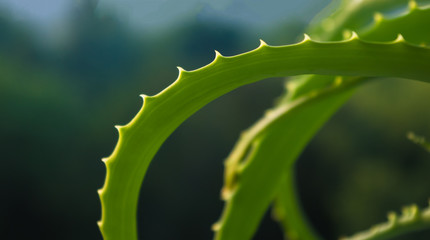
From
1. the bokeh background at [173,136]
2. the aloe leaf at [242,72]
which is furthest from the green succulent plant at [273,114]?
the bokeh background at [173,136]

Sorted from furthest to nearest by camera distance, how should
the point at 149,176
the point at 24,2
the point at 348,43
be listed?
the point at 149,176 → the point at 24,2 → the point at 348,43

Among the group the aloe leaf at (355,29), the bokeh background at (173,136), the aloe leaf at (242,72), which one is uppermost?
the bokeh background at (173,136)

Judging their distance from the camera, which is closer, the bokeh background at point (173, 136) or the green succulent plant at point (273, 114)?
the green succulent plant at point (273, 114)

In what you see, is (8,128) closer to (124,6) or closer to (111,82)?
(111,82)

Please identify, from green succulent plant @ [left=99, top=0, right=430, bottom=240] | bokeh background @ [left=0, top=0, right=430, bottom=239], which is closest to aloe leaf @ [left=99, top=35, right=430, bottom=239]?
green succulent plant @ [left=99, top=0, right=430, bottom=240]

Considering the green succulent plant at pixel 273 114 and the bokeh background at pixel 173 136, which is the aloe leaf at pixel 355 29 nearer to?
the green succulent plant at pixel 273 114

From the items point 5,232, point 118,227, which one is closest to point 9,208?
point 5,232

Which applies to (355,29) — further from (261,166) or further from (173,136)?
(173,136)

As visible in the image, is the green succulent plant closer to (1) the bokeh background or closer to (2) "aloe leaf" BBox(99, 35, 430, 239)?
(2) "aloe leaf" BBox(99, 35, 430, 239)
